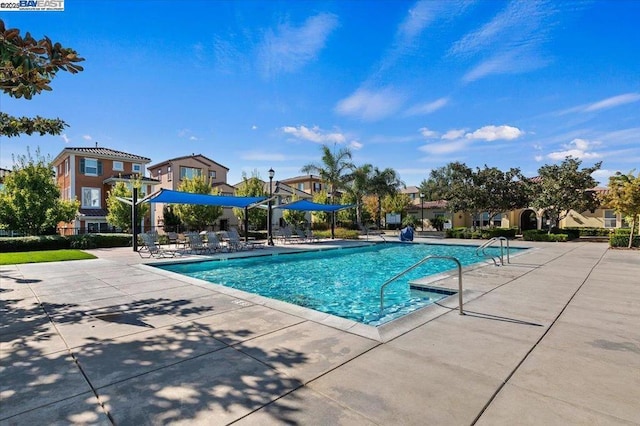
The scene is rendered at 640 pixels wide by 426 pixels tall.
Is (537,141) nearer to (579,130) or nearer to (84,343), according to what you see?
(579,130)

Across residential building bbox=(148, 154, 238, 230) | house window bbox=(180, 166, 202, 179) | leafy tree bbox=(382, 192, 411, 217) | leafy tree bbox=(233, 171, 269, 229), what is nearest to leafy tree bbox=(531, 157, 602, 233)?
leafy tree bbox=(382, 192, 411, 217)

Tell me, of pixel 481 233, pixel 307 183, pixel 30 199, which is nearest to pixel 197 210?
pixel 30 199

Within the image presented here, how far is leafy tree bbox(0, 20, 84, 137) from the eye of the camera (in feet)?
10.2

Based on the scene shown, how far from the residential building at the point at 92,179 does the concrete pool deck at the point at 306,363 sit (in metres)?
26.8

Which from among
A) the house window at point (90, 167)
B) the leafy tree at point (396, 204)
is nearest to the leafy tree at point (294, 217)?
the leafy tree at point (396, 204)

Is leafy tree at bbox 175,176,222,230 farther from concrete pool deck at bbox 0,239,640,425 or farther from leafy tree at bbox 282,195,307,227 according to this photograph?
concrete pool deck at bbox 0,239,640,425

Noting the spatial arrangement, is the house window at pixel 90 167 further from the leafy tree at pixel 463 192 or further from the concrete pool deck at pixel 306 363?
the leafy tree at pixel 463 192

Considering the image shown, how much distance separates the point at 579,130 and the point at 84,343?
2723cm

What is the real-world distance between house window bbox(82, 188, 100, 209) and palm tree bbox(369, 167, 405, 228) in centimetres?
2742

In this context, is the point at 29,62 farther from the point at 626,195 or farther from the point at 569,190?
the point at 569,190

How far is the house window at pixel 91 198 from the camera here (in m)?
29.6

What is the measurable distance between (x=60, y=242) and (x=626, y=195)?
31.1 m

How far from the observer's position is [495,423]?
253 cm

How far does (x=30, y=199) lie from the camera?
17594 millimetres
